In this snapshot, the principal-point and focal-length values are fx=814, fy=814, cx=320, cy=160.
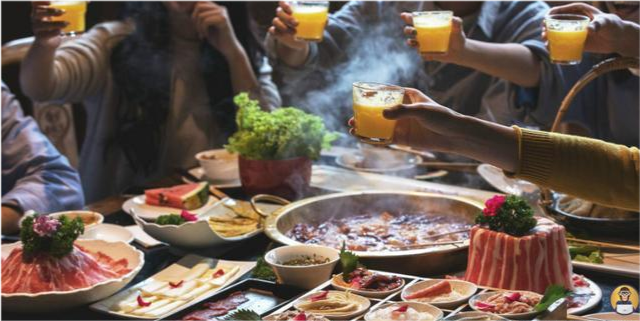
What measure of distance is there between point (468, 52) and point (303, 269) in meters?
1.70

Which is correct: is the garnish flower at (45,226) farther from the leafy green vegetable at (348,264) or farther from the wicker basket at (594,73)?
the wicker basket at (594,73)

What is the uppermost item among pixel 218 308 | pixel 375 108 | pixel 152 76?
pixel 375 108

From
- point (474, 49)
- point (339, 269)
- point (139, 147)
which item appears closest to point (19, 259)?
point (339, 269)

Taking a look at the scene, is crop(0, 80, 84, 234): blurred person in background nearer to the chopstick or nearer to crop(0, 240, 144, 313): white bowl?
crop(0, 240, 144, 313): white bowl

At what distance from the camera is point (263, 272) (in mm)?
2477

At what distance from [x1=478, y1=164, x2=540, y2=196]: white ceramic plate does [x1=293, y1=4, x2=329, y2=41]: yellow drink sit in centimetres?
95

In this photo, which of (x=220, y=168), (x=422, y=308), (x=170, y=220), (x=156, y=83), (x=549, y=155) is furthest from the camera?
(x=156, y=83)

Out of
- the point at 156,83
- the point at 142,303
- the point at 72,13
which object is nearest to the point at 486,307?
the point at 142,303

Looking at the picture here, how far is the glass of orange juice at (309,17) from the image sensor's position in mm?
3590

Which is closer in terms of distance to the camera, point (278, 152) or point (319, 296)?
point (319, 296)

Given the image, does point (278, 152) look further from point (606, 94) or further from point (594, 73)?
point (606, 94)

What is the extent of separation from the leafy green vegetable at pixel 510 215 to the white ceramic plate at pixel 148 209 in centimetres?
129

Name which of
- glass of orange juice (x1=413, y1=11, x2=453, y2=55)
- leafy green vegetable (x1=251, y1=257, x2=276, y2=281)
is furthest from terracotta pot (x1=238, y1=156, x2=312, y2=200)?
leafy green vegetable (x1=251, y1=257, x2=276, y2=281)

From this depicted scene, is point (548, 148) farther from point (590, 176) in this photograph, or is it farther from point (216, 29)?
point (216, 29)
